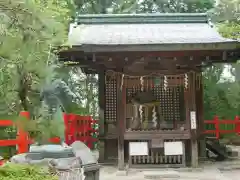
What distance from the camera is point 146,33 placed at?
1084 centimetres

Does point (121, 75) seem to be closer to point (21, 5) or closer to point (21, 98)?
point (21, 98)

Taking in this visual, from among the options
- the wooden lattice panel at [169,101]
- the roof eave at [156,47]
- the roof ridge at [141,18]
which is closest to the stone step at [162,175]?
the wooden lattice panel at [169,101]

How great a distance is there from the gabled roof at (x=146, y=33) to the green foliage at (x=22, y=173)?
15.6ft

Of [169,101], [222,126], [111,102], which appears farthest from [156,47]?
[222,126]

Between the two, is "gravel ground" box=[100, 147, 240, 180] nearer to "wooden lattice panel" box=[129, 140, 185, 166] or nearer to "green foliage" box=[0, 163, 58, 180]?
"wooden lattice panel" box=[129, 140, 185, 166]

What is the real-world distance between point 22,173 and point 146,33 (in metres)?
7.35

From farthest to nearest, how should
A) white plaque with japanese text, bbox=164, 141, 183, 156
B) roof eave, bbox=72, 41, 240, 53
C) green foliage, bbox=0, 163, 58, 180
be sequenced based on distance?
white plaque with japanese text, bbox=164, 141, 183, 156, roof eave, bbox=72, 41, 240, 53, green foliage, bbox=0, 163, 58, 180

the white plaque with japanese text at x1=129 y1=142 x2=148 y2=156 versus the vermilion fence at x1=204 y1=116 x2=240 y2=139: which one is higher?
the vermilion fence at x1=204 y1=116 x2=240 y2=139

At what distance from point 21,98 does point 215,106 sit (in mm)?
17827

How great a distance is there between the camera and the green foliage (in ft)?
13.9

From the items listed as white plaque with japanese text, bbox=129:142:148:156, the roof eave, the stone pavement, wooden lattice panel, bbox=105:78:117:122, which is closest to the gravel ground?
the stone pavement

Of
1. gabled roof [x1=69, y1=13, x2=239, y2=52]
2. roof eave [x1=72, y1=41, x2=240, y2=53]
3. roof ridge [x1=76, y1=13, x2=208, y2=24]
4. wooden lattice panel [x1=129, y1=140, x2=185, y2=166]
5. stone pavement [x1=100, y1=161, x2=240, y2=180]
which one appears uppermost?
roof ridge [x1=76, y1=13, x2=208, y2=24]

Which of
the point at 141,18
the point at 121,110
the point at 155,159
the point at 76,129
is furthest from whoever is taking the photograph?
the point at 141,18

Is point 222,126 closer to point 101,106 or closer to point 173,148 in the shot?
point 173,148
